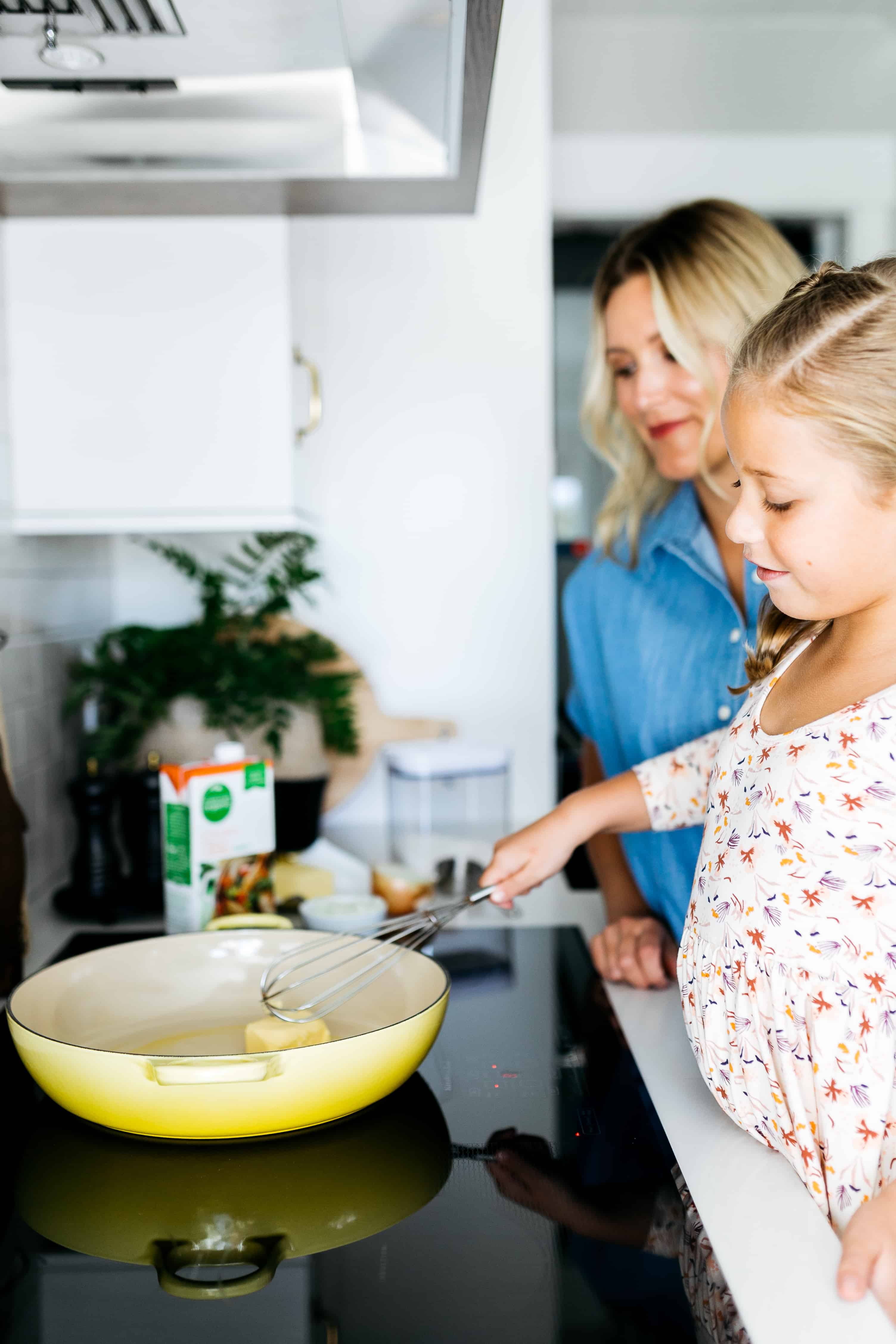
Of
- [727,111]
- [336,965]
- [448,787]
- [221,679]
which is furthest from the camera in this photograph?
[727,111]

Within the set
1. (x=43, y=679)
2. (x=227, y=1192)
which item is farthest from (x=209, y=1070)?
(x=43, y=679)

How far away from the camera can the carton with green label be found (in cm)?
106

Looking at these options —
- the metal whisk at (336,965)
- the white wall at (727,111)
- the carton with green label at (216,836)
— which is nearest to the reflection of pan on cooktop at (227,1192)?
the metal whisk at (336,965)

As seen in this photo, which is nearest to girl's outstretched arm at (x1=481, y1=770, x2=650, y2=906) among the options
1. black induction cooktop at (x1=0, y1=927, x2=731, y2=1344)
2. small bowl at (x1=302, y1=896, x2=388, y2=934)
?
black induction cooktop at (x1=0, y1=927, x2=731, y2=1344)

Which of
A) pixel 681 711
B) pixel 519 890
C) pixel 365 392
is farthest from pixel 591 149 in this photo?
pixel 519 890

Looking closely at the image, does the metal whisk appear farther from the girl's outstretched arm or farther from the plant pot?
the plant pot

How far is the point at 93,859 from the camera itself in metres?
1.25

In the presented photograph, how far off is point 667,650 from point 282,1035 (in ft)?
1.92

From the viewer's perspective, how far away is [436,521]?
5.54ft

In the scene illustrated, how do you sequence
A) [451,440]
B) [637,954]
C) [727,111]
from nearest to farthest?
[637,954] → [451,440] → [727,111]

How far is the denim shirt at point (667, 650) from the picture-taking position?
107 cm

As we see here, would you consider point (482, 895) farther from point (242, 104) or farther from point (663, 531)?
point (242, 104)

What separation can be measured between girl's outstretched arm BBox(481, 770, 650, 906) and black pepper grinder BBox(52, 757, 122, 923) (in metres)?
0.58

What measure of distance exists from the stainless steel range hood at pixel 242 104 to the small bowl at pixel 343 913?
0.74 meters
